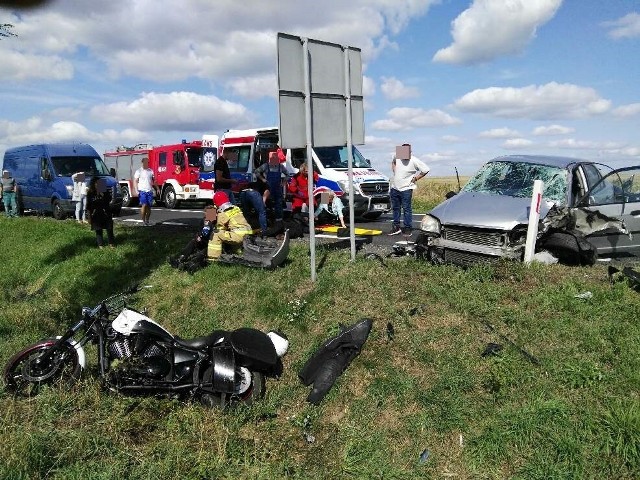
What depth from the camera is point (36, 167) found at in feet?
64.0

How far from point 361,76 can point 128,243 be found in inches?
278

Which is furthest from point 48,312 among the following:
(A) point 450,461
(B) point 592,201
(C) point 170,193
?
(C) point 170,193

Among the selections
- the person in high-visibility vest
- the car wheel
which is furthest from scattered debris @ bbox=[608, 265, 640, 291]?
the person in high-visibility vest

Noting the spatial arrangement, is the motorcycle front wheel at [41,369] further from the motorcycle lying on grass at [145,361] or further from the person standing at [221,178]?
the person standing at [221,178]

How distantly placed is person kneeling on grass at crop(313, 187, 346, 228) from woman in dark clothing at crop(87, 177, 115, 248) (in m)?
4.62

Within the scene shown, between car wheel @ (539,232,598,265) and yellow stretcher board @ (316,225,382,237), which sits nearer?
car wheel @ (539,232,598,265)

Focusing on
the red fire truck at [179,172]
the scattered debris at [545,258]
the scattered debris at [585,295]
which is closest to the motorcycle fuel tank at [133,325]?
the scattered debris at [585,295]

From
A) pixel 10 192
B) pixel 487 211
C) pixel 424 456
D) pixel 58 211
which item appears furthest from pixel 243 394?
pixel 10 192

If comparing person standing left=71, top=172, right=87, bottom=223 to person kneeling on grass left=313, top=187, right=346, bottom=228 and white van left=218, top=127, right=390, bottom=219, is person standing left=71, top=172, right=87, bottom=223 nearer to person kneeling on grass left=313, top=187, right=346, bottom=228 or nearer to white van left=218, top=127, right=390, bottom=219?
white van left=218, top=127, right=390, bottom=219

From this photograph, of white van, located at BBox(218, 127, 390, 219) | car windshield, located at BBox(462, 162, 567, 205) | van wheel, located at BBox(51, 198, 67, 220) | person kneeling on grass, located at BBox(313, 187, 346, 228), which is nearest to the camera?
car windshield, located at BBox(462, 162, 567, 205)

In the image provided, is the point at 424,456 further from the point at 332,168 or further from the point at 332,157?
the point at 332,157

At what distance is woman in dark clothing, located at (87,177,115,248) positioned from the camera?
11156 millimetres

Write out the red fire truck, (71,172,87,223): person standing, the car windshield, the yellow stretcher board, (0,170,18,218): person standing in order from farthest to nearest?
the red fire truck → (0,170,18,218): person standing → (71,172,87,223): person standing → the yellow stretcher board → the car windshield

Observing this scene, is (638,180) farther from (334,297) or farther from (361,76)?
(334,297)
